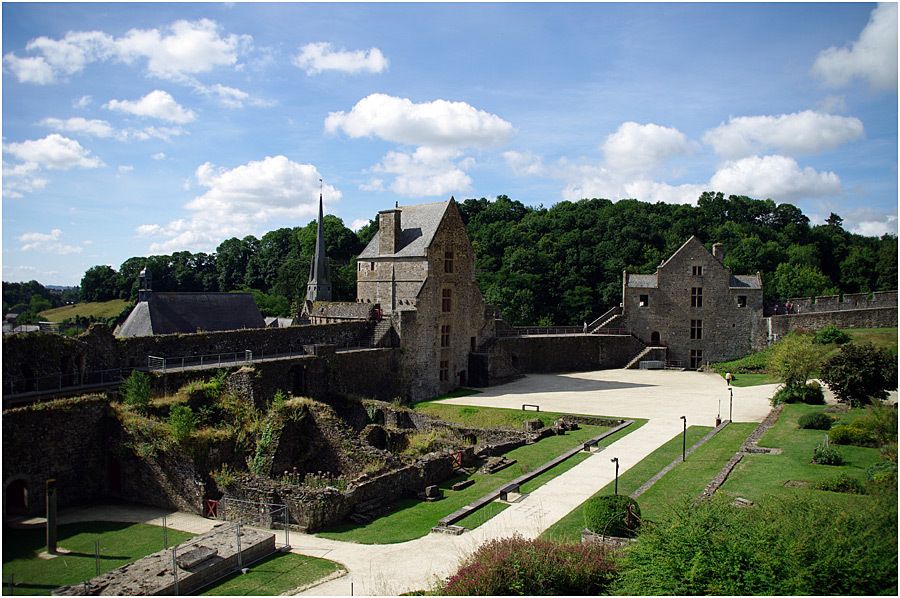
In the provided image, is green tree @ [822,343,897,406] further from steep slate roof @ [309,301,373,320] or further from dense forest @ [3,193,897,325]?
dense forest @ [3,193,897,325]

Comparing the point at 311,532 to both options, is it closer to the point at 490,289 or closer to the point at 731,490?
the point at 731,490

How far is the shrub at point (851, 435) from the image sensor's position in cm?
2050

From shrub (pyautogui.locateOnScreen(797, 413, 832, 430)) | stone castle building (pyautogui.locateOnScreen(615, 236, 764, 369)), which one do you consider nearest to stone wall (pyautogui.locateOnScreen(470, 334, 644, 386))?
stone castle building (pyautogui.locateOnScreen(615, 236, 764, 369))

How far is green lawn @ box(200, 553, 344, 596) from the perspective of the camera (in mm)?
14406

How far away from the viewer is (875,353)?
2347 centimetres

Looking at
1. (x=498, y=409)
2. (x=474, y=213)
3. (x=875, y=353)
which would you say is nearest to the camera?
(x=875, y=353)

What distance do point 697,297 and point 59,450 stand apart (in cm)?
4169

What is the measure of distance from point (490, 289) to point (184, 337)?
40.7 m

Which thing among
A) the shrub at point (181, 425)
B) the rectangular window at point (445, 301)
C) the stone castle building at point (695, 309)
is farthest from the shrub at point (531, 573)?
the stone castle building at point (695, 309)

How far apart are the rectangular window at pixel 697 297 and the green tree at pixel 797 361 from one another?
16964mm

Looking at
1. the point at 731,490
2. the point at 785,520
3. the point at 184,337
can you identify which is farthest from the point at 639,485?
the point at 184,337

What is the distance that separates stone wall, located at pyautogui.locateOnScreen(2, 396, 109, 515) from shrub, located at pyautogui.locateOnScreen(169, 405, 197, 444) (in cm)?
248

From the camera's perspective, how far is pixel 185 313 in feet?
110

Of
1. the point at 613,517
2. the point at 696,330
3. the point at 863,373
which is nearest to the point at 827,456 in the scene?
the point at 863,373
